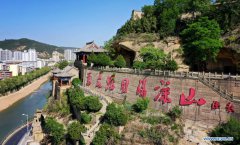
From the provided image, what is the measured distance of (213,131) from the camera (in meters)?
22.5

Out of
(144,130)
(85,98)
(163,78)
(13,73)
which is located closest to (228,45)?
(163,78)

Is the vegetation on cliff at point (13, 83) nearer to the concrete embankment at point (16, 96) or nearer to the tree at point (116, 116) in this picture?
the concrete embankment at point (16, 96)

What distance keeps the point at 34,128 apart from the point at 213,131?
2149 centimetres

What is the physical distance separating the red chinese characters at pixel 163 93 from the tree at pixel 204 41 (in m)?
5.48

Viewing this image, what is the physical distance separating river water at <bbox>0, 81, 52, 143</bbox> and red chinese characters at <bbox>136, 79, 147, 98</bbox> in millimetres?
17795

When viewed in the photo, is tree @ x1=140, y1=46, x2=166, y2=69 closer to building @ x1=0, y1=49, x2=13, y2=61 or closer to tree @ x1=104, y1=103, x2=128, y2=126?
tree @ x1=104, y1=103, x2=128, y2=126

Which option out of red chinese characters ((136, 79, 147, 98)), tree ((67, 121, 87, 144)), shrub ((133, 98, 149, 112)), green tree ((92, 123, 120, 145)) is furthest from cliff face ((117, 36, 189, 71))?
tree ((67, 121, 87, 144))

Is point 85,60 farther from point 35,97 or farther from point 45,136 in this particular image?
point 35,97

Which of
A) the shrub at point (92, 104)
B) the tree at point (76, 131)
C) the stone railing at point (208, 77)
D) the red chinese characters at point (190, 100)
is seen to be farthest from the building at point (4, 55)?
the red chinese characters at point (190, 100)

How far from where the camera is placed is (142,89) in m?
29.1

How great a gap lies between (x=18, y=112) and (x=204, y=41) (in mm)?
35208

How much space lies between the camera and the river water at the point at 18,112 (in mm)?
40934

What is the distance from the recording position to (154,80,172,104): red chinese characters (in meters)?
26.5

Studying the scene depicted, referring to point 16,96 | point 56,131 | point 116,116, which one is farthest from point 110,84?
point 16,96
